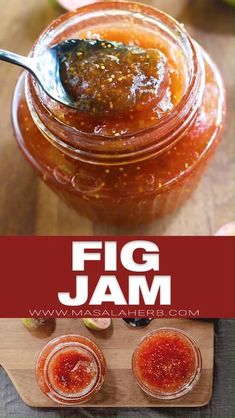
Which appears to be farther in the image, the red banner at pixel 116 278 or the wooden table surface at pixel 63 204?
the wooden table surface at pixel 63 204

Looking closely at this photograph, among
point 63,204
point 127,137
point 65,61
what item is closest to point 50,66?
point 65,61

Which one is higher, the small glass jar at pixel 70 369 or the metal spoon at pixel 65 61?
the metal spoon at pixel 65 61

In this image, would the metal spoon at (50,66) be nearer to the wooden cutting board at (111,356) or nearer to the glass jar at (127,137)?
the glass jar at (127,137)

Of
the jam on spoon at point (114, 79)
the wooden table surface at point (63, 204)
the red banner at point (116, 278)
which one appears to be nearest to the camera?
the jam on spoon at point (114, 79)

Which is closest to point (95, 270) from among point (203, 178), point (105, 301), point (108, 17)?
point (105, 301)

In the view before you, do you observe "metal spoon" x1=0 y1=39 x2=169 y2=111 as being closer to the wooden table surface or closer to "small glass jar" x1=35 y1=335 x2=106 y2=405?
the wooden table surface

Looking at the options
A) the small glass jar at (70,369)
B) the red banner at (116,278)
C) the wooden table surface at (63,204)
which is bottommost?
the small glass jar at (70,369)

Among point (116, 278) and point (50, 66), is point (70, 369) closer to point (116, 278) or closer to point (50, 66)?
point (116, 278)

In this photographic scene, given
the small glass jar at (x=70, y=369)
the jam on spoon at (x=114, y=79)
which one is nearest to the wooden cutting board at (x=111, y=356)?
the small glass jar at (x=70, y=369)
